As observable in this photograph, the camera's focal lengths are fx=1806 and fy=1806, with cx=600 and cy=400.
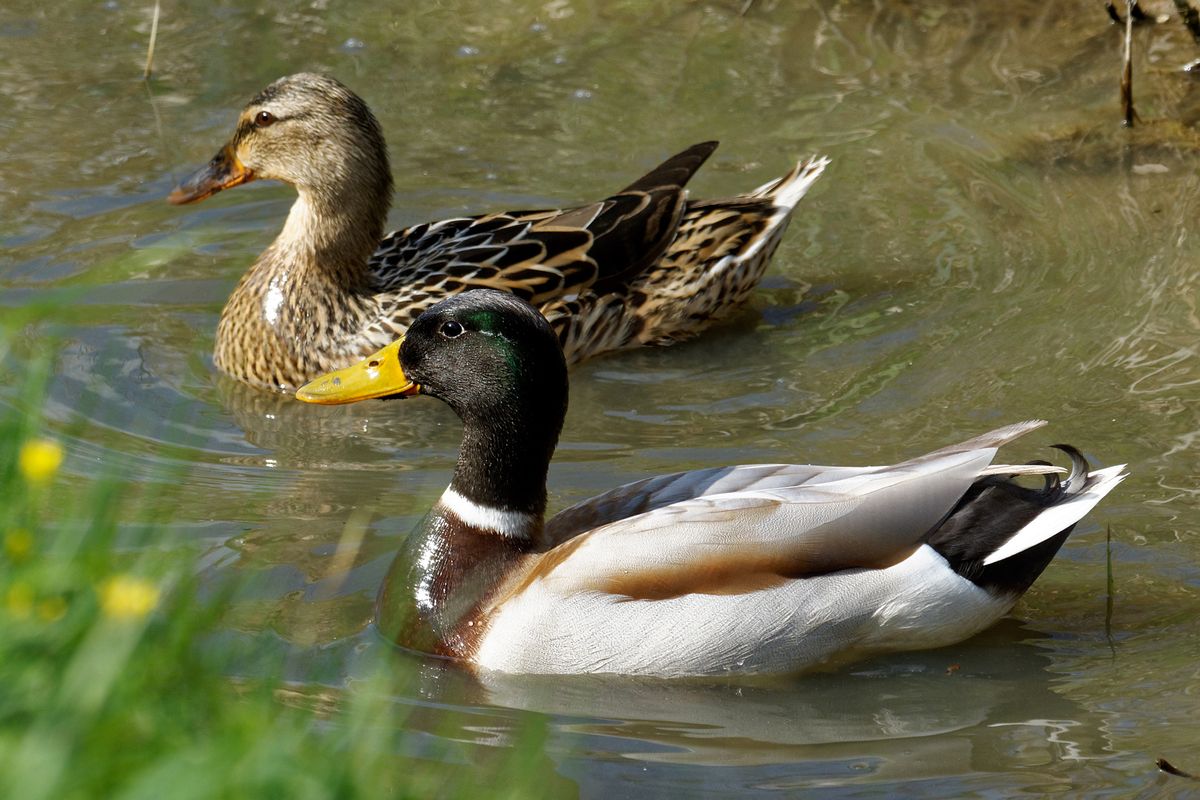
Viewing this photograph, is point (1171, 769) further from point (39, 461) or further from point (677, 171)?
point (677, 171)

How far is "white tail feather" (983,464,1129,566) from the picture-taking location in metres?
5.53

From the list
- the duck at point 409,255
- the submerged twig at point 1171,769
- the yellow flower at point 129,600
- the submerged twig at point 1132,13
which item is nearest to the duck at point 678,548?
the submerged twig at point 1171,769

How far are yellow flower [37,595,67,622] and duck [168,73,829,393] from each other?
13.8 feet

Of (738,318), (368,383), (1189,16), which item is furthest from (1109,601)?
(1189,16)

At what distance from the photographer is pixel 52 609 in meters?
3.55

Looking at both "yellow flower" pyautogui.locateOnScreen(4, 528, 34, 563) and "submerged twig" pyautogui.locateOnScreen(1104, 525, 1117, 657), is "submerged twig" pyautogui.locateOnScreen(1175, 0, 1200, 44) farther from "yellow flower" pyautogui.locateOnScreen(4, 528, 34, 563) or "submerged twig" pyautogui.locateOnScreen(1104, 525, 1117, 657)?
"yellow flower" pyautogui.locateOnScreen(4, 528, 34, 563)

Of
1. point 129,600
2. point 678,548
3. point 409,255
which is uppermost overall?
point 129,600

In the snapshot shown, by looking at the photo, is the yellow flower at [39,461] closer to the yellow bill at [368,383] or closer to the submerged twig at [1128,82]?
the yellow bill at [368,383]

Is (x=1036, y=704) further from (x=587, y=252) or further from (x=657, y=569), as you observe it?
(x=587, y=252)

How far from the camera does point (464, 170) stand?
31.2ft

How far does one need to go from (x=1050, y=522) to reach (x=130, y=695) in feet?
10.4

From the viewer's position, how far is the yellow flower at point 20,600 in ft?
11.2

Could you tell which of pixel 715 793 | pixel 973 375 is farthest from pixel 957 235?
pixel 715 793

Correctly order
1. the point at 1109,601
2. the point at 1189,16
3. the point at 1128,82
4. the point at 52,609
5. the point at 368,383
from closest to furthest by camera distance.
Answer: the point at 52,609 < the point at 1109,601 < the point at 368,383 < the point at 1128,82 < the point at 1189,16
